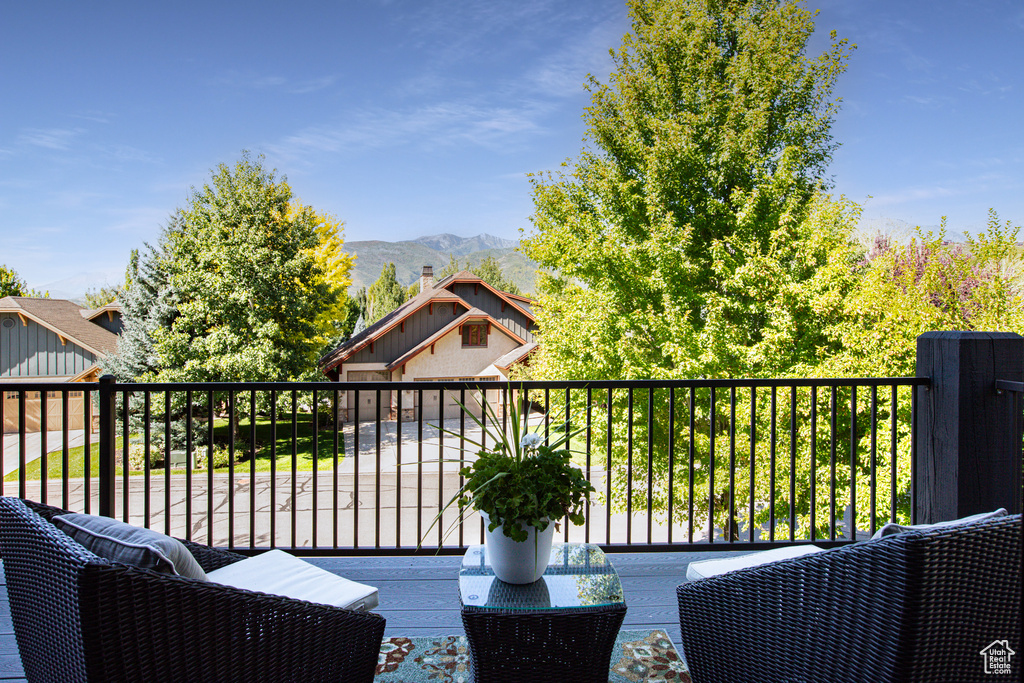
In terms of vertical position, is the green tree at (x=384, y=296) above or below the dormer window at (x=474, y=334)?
above

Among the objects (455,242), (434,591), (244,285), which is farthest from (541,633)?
(455,242)

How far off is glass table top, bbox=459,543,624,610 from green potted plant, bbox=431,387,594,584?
46 millimetres

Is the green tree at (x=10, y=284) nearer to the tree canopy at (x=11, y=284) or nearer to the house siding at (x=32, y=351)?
the tree canopy at (x=11, y=284)

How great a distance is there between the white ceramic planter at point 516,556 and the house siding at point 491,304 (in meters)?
20.0

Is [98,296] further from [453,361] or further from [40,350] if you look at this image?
[453,361]

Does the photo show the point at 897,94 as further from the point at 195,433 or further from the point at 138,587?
the point at 138,587

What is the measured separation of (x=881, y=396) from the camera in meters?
9.97

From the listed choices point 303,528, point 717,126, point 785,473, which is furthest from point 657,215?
point 303,528

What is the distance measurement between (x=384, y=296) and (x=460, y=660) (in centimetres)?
3128

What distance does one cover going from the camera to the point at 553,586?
5.18 ft

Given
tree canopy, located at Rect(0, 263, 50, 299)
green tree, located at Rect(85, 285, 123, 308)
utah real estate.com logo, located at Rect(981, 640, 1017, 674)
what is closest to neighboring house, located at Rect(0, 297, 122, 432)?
tree canopy, located at Rect(0, 263, 50, 299)

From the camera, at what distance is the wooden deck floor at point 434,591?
2109 mm

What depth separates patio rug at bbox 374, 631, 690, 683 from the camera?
5.97 feet

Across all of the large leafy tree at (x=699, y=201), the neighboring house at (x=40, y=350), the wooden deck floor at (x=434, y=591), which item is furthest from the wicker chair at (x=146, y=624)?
the neighboring house at (x=40, y=350)
